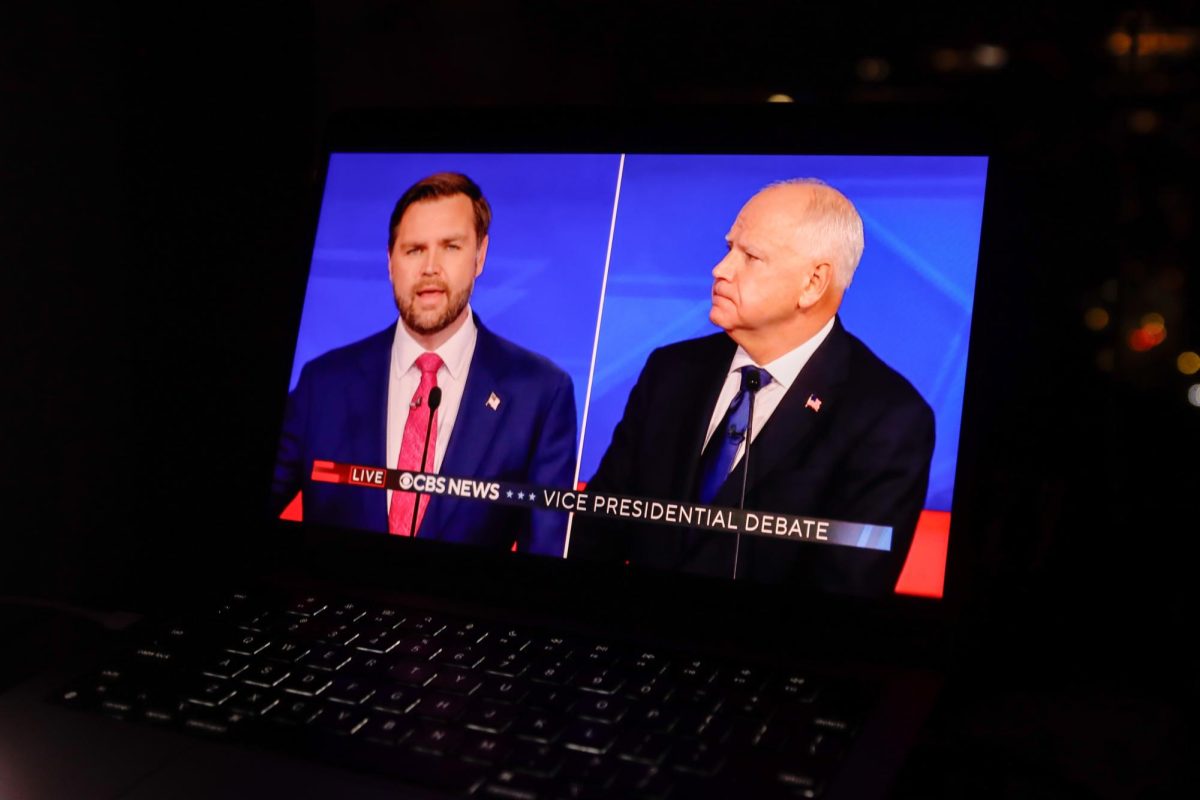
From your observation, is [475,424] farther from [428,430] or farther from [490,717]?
[490,717]

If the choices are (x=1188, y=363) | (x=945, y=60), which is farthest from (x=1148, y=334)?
(x=945, y=60)

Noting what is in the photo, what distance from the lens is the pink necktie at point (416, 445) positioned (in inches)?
31.1

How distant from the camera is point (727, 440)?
72 cm

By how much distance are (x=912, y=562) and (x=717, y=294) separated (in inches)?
9.3

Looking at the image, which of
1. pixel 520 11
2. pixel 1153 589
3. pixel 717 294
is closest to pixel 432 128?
pixel 520 11

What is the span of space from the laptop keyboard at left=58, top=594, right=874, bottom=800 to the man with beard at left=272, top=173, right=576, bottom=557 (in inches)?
4.0

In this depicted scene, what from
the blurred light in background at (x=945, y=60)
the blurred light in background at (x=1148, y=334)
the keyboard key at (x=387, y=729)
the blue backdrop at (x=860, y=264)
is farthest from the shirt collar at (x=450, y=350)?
the blurred light in background at (x=1148, y=334)

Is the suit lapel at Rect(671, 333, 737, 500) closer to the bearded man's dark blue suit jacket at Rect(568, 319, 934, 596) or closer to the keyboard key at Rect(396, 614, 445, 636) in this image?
the bearded man's dark blue suit jacket at Rect(568, 319, 934, 596)

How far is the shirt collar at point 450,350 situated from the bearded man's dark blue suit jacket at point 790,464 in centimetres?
14

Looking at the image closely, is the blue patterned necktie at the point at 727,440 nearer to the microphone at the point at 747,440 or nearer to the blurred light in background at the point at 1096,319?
the microphone at the point at 747,440

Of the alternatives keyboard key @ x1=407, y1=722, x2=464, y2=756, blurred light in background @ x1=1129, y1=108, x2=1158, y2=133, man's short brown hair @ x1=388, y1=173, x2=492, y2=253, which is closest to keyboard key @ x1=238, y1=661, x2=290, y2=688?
keyboard key @ x1=407, y1=722, x2=464, y2=756

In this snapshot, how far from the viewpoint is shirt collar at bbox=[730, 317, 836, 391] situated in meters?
0.72

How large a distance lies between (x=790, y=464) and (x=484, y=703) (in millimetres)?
270

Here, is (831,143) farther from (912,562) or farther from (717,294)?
(912,562)
